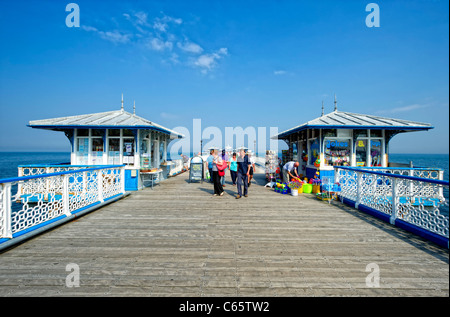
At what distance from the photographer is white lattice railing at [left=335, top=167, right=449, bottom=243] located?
3.92m

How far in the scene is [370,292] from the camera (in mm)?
2422

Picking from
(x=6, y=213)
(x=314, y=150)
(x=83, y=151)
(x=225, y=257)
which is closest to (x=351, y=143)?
(x=314, y=150)

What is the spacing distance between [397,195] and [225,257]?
4150 mm

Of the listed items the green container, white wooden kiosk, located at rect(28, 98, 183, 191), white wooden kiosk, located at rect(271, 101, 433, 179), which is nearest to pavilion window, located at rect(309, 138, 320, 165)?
white wooden kiosk, located at rect(271, 101, 433, 179)

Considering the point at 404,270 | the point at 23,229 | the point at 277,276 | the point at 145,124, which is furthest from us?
the point at 145,124

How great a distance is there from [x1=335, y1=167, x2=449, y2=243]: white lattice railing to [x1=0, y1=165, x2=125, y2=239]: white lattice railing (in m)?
6.96

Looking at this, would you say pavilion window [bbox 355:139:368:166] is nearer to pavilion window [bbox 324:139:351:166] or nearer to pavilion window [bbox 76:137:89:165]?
pavilion window [bbox 324:139:351:166]

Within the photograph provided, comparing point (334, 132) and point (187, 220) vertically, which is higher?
point (334, 132)

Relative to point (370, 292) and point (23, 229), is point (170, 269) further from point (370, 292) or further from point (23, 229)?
point (23, 229)

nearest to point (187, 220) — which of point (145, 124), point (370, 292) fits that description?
point (370, 292)

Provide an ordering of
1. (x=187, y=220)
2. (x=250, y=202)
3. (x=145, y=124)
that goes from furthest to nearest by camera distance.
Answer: (x=145, y=124)
(x=250, y=202)
(x=187, y=220)

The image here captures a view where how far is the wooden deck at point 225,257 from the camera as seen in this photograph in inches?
98.0
